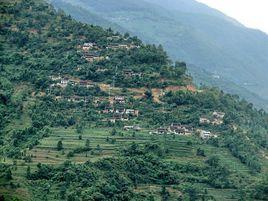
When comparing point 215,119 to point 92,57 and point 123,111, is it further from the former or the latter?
point 92,57

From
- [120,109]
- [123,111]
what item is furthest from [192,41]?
[123,111]

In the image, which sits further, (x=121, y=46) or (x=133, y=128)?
(x=121, y=46)

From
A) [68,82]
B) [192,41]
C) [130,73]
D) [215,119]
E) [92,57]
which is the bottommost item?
[192,41]

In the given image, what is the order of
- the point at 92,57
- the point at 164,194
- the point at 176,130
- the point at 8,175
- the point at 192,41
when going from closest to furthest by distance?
→ the point at 8,175, the point at 164,194, the point at 176,130, the point at 92,57, the point at 192,41

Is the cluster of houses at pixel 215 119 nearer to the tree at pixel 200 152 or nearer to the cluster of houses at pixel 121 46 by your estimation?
the tree at pixel 200 152

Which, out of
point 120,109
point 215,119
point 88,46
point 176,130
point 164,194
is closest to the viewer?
point 164,194

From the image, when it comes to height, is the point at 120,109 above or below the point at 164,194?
above

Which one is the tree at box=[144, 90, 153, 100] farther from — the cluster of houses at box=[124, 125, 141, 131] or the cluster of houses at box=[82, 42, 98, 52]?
the cluster of houses at box=[82, 42, 98, 52]
